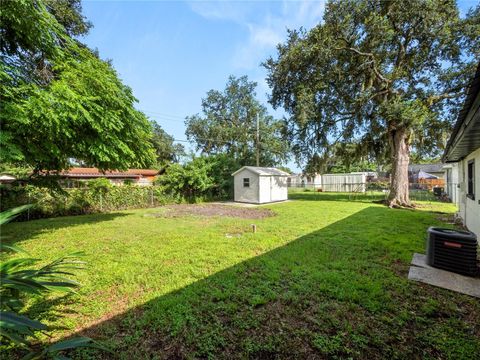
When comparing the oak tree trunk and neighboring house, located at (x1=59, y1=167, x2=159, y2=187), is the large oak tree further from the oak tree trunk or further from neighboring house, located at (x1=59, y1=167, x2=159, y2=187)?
neighboring house, located at (x1=59, y1=167, x2=159, y2=187)

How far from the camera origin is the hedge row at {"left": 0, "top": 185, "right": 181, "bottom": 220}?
9297 mm

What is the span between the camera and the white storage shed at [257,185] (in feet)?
46.7

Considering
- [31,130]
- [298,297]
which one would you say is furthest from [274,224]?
[31,130]

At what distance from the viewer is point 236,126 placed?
25578 millimetres

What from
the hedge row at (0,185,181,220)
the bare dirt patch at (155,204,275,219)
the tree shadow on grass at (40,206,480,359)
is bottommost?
the tree shadow on grass at (40,206,480,359)

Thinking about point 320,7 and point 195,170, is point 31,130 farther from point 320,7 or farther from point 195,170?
point 320,7

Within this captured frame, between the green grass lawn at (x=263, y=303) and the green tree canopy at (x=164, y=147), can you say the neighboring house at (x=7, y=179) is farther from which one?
the green tree canopy at (x=164, y=147)

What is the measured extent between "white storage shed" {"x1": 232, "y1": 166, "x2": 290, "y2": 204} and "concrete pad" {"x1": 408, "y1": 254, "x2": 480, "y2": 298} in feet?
34.0

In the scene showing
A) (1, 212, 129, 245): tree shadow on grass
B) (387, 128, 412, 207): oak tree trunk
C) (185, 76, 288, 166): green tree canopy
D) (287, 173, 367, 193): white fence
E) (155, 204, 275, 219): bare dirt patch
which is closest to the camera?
(1, 212, 129, 245): tree shadow on grass

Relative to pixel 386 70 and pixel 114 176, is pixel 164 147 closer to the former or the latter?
pixel 114 176

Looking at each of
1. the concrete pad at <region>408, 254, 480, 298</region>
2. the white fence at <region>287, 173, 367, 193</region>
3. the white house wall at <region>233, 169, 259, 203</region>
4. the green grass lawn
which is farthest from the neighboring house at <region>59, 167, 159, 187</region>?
the concrete pad at <region>408, 254, 480, 298</region>

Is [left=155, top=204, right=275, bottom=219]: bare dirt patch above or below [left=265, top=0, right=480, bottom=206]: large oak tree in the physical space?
below

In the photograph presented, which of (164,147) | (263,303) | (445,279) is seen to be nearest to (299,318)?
(263,303)

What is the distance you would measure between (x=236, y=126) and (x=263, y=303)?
2388 centimetres
